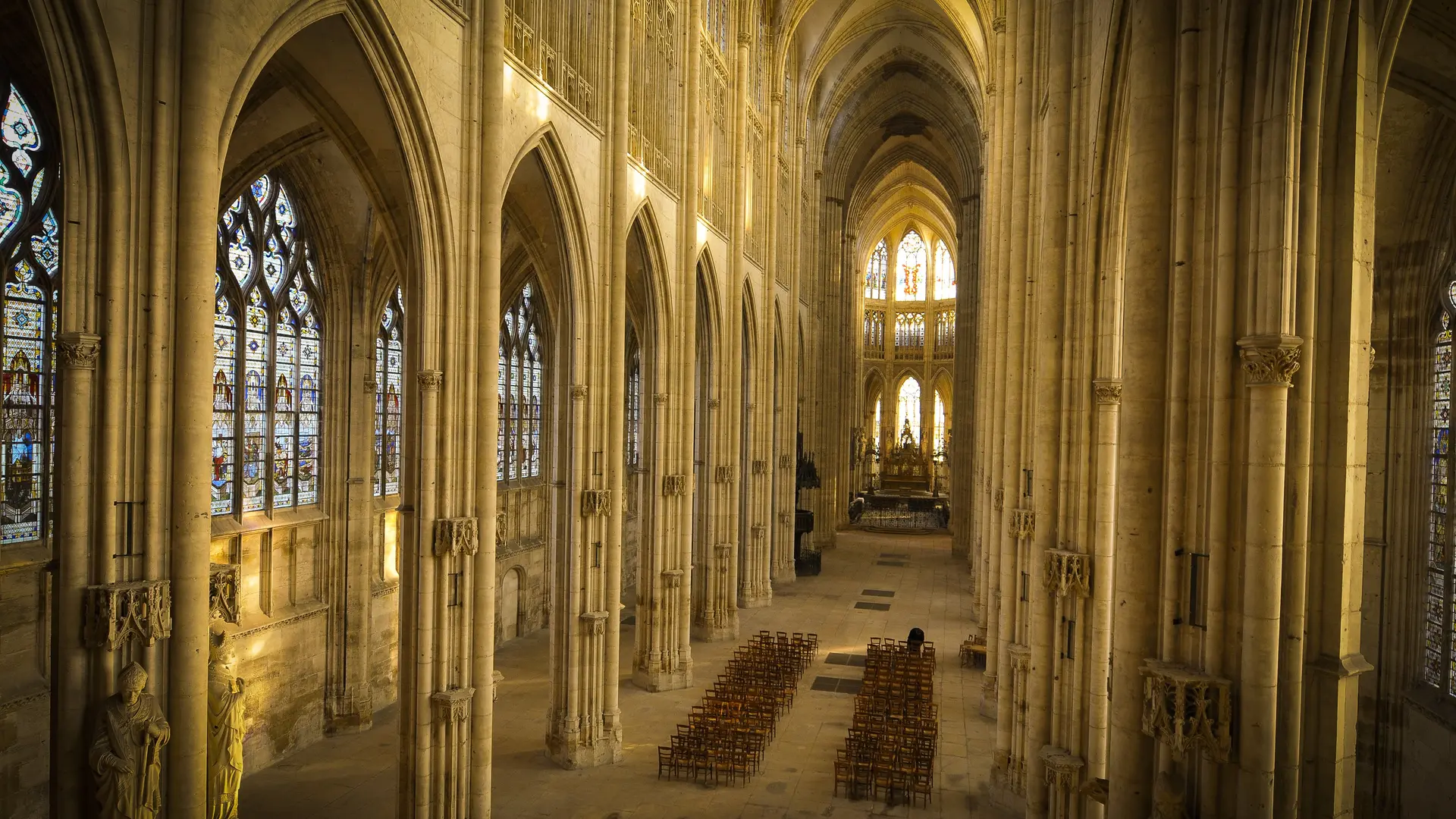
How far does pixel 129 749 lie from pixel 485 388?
6479mm

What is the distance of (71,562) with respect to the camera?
747 centimetres

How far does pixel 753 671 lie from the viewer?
20.6 meters

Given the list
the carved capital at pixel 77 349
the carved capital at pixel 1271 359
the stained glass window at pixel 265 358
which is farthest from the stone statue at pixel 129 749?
the carved capital at pixel 1271 359

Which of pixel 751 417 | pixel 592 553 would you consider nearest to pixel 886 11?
pixel 751 417

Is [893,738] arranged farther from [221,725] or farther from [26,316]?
[26,316]

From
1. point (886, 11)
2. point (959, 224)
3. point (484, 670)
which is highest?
point (886, 11)

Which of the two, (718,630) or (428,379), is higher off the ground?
(428,379)

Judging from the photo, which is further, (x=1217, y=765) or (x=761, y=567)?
(x=761, y=567)

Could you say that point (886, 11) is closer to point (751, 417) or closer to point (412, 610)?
point (751, 417)

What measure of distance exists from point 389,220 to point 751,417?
681 inches

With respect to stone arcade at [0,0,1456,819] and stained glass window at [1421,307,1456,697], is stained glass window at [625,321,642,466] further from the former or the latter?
stained glass window at [1421,307,1456,697]

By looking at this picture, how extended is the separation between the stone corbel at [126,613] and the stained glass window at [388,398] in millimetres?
12160

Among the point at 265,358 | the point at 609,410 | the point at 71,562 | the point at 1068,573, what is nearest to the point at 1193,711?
the point at 1068,573

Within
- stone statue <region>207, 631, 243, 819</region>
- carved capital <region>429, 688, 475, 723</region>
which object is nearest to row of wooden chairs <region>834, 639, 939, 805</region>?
carved capital <region>429, 688, 475, 723</region>
